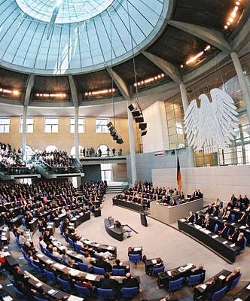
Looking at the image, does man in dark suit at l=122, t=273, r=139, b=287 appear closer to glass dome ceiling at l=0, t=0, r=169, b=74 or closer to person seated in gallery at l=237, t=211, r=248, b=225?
person seated in gallery at l=237, t=211, r=248, b=225

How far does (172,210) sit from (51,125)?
2284 cm

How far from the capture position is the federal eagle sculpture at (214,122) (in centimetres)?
1712

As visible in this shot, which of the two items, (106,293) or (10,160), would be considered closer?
(106,293)

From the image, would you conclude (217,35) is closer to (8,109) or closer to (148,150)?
(148,150)

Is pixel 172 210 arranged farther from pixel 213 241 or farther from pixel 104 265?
pixel 104 265

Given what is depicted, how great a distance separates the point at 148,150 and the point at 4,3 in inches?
792

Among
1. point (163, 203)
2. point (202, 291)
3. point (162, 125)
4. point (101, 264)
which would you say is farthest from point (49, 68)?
point (202, 291)

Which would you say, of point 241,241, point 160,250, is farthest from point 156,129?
point 241,241

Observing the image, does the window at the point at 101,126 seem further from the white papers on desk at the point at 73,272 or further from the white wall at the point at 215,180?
the white papers on desk at the point at 73,272

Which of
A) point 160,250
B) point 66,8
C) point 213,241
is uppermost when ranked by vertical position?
point 66,8

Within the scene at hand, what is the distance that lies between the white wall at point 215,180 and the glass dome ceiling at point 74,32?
11.9m

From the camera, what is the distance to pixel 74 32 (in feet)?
72.6

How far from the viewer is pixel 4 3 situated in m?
18.0

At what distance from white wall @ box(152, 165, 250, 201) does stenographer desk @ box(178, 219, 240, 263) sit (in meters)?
6.31
